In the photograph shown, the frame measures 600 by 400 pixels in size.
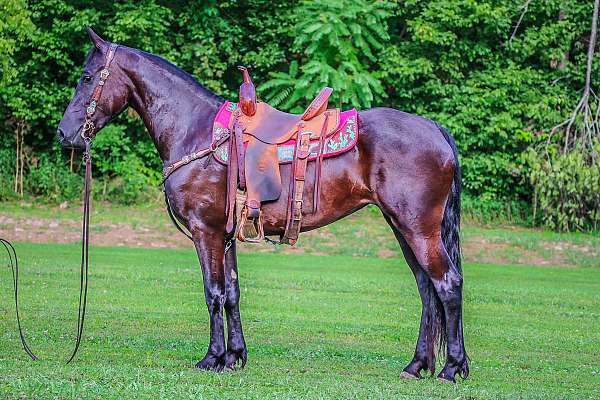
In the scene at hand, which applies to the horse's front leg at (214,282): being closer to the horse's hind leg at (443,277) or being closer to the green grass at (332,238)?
the horse's hind leg at (443,277)

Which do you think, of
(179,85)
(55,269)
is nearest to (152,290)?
(55,269)

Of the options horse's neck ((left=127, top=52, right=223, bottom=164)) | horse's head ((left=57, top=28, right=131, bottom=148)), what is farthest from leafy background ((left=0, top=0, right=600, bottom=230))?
horse's head ((left=57, top=28, right=131, bottom=148))

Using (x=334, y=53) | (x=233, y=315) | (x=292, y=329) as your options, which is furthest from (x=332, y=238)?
(x=233, y=315)

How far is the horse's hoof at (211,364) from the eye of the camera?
29.0ft

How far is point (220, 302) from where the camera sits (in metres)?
8.93

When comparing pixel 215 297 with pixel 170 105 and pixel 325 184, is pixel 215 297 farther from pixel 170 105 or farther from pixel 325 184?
pixel 170 105

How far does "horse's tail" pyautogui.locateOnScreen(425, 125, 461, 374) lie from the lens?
29.3 ft

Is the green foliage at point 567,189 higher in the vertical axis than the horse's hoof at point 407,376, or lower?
higher

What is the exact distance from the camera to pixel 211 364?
8883 mm

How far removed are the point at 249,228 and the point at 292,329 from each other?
11.8 ft

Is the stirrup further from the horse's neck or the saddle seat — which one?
the horse's neck

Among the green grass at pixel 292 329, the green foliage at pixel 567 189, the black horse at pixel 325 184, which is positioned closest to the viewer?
the green grass at pixel 292 329

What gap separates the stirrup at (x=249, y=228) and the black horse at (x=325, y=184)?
0.11 meters

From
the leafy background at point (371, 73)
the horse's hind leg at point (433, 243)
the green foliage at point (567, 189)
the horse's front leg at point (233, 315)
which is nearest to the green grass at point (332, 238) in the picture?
the green foliage at point (567, 189)
